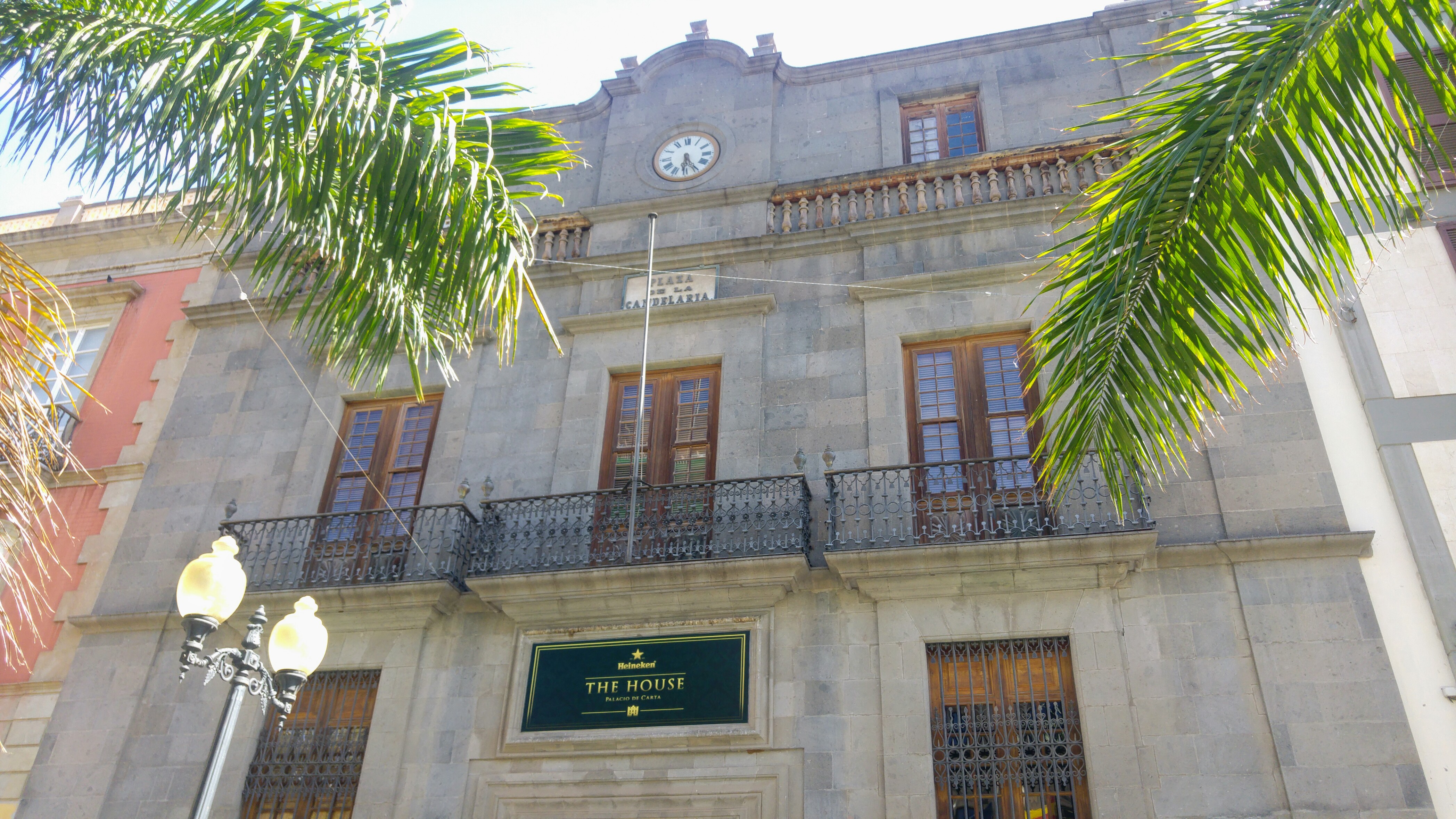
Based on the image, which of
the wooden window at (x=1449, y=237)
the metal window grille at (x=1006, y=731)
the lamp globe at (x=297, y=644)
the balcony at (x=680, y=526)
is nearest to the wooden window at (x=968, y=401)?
the balcony at (x=680, y=526)

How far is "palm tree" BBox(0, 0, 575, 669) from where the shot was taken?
4676mm

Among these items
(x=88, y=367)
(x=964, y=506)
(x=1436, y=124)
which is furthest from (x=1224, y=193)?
(x=88, y=367)

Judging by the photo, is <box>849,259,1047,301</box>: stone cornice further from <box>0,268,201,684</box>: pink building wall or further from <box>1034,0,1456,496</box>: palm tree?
<box>0,268,201,684</box>: pink building wall

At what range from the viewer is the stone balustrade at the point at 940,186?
37.9 ft

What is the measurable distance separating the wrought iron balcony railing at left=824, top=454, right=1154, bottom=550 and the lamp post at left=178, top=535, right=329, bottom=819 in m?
4.71

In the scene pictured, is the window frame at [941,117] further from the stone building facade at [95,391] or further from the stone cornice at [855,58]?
the stone building facade at [95,391]

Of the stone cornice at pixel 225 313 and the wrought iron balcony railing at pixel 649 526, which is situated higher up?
the stone cornice at pixel 225 313

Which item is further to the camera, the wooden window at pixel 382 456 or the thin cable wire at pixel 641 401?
the wooden window at pixel 382 456

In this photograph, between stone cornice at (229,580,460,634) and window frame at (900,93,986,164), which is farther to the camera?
window frame at (900,93,986,164)

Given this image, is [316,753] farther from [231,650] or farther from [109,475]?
[109,475]

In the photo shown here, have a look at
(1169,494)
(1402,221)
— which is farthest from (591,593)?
(1402,221)

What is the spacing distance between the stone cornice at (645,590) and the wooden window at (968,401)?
6.24ft

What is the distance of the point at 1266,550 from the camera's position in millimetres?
8852

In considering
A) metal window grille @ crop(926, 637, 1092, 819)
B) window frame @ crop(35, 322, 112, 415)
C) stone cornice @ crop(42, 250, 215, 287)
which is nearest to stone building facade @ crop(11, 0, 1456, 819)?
metal window grille @ crop(926, 637, 1092, 819)
